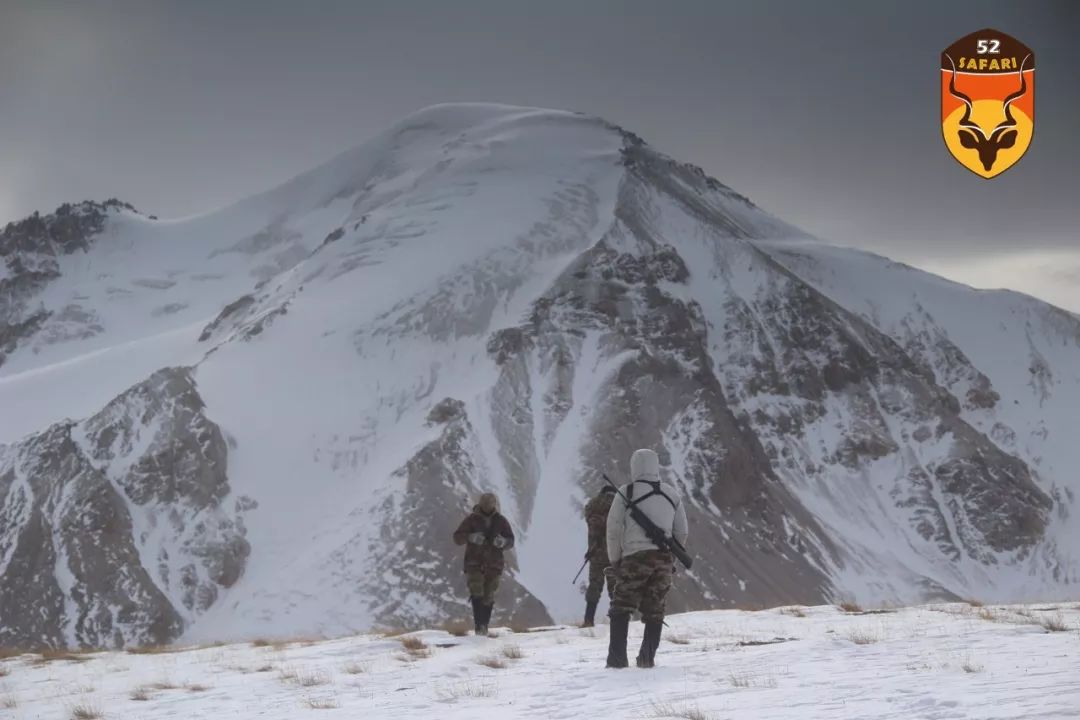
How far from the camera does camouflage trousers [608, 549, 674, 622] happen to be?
459 inches

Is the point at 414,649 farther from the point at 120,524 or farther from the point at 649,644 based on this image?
the point at 120,524

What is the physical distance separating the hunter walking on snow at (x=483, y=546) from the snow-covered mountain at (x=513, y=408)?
6514cm

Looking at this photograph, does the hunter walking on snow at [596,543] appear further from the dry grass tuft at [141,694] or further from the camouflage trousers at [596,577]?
the dry grass tuft at [141,694]

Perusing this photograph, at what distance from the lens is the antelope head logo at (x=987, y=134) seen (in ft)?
61.7

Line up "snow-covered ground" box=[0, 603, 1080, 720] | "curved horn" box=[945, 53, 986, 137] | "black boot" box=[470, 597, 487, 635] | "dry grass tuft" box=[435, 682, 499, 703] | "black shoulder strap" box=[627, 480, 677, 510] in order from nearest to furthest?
"snow-covered ground" box=[0, 603, 1080, 720], "dry grass tuft" box=[435, 682, 499, 703], "black shoulder strap" box=[627, 480, 677, 510], "black boot" box=[470, 597, 487, 635], "curved horn" box=[945, 53, 986, 137]

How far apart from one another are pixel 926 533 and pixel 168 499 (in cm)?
7334

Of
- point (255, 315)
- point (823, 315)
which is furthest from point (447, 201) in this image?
point (823, 315)

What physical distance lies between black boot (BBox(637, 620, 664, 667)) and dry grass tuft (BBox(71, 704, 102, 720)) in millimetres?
5370

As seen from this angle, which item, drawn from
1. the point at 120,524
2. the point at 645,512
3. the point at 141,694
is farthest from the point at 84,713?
the point at 120,524

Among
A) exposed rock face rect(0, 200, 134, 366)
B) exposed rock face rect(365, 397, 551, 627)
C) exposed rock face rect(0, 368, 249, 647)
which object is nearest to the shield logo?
exposed rock face rect(365, 397, 551, 627)

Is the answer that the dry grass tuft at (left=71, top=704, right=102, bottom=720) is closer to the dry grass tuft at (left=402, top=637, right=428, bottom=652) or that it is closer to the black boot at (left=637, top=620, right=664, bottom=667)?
the dry grass tuft at (left=402, top=637, right=428, bottom=652)

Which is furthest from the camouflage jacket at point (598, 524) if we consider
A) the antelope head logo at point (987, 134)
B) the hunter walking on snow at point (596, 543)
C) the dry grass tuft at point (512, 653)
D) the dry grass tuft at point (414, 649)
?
the antelope head logo at point (987, 134)

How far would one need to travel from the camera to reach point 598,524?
1741 cm

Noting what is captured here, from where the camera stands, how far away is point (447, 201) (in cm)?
13625
